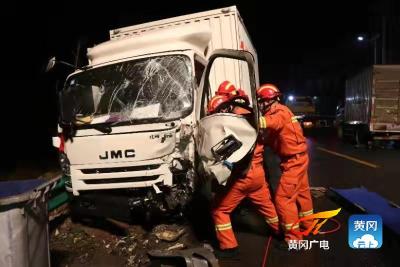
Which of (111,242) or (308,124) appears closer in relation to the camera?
(111,242)

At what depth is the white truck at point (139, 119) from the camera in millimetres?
4707

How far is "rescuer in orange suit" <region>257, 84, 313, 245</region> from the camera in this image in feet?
14.9

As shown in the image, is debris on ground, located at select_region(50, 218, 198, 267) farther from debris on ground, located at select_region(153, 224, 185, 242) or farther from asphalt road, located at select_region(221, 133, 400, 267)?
asphalt road, located at select_region(221, 133, 400, 267)

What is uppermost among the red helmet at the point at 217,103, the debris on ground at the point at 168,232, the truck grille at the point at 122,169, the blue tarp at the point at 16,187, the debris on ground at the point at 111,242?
the red helmet at the point at 217,103

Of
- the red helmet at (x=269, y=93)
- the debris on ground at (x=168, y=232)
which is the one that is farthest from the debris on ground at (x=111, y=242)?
the red helmet at (x=269, y=93)

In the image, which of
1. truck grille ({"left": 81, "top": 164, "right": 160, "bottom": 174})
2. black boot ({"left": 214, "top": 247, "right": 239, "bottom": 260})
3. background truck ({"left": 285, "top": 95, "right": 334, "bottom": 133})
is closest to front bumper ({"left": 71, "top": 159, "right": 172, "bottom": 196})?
truck grille ({"left": 81, "top": 164, "right": 160, "bottom": 174})

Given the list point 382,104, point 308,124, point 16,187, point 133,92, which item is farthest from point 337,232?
point 308,124

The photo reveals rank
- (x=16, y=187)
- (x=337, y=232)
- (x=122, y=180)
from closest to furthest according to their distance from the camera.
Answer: (x=16, y=187) → (x=122, y=180) → (x=337, y=232)

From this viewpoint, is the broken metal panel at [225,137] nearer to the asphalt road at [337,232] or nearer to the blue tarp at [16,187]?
the asphalt road at [337,232]

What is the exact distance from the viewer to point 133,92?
16.9 ft

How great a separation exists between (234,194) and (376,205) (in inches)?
88.6

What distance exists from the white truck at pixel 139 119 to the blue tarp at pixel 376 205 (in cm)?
205

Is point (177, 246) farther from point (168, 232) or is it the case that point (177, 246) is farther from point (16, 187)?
point (16, 187)

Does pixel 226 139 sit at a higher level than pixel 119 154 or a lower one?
higher
